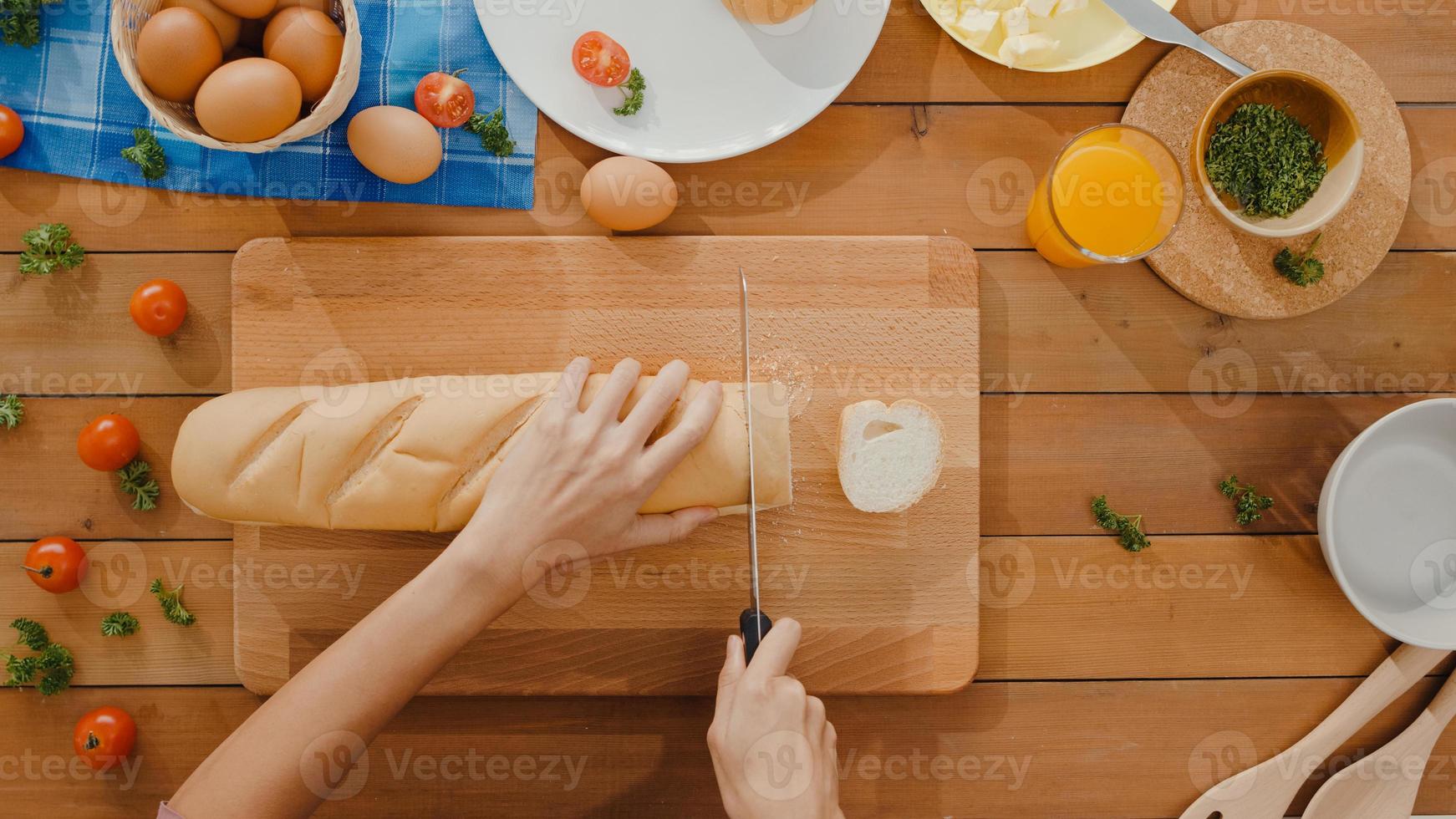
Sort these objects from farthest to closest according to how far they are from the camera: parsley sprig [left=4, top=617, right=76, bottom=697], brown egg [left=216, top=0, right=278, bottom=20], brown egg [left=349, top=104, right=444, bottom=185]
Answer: parsley sprig [left=4, top=617, right=76, bottom=697], brown egg [left=349, top=104, right=444, bottom=185], brown egg [left=216, top=0, right=278, bottom=20]

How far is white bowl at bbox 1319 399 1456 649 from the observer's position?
154 centimetres

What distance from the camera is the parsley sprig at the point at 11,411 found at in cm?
154

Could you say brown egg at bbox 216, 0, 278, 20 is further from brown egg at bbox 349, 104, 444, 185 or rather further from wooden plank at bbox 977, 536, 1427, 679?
wooden plank at bbox 977, 536, 1427, 679

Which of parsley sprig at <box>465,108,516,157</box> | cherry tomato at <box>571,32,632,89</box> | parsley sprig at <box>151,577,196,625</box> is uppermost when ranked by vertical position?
cherry tomato at <box>571,32,632,89</box>

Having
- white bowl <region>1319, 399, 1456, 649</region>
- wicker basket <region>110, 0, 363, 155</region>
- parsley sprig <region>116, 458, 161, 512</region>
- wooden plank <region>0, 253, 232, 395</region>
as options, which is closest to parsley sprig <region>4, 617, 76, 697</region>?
parsley sprig <region>116, 458, 161, 512</region>

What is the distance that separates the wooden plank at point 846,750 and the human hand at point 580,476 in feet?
1.36

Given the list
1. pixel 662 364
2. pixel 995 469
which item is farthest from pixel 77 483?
pixel 995 469

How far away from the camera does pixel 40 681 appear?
1548 millimetres

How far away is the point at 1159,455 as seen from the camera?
161 cm

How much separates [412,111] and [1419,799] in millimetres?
2316

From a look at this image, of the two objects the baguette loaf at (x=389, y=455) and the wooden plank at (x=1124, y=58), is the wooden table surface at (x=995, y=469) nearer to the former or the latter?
the wooden plank at (x=1124, y=58)

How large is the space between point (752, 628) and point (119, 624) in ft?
3.87

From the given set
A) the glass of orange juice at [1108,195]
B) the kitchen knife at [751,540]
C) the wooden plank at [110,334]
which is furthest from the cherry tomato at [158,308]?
the glass of orange juice at [1108,195]

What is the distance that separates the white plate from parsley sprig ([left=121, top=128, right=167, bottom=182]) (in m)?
0.64
